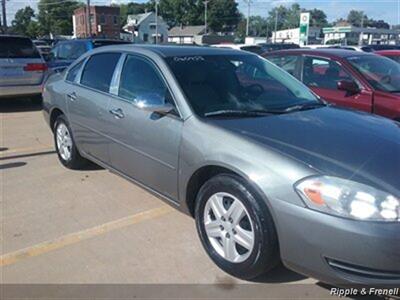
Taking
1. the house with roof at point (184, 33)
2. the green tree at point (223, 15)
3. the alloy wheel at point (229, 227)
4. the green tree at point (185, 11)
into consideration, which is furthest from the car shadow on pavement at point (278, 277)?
the green tree at point (185, 11)

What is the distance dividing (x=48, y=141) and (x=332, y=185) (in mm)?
5640

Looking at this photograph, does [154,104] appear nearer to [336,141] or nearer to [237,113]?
[237,113]

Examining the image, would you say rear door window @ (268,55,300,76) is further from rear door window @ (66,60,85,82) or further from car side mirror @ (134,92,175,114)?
car side mirror @ (134,92,175,114)

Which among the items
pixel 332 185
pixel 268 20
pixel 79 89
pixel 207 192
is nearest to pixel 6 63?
pixel 79 89

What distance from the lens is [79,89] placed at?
16.9 feet

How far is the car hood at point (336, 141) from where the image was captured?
279 cm

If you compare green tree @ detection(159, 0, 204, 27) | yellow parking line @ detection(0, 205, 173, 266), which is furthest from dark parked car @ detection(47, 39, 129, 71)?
green tree @ detection(159, 0, 204, 27)

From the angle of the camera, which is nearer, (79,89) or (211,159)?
(211,159)

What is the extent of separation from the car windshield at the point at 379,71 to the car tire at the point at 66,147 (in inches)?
154

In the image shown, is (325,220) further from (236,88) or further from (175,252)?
(236,88)

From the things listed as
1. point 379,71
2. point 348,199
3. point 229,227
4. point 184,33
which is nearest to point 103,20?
point 184,33

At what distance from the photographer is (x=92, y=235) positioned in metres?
3.89

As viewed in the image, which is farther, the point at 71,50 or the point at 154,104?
the point at 71,50

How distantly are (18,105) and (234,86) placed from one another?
8.73m
